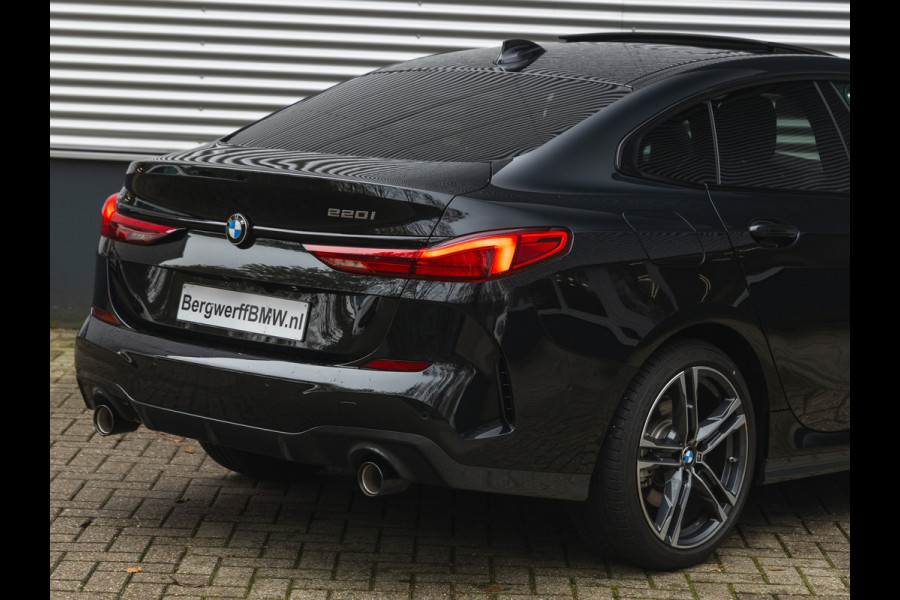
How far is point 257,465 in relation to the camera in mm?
4934

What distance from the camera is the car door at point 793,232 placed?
411 cm

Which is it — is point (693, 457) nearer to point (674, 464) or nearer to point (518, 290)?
point (674, 464)

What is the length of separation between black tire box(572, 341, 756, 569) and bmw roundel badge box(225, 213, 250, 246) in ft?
3.94

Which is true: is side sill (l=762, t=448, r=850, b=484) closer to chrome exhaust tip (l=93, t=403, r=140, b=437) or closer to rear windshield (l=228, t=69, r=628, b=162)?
rear windshield (l=228, t=69, r=628, b=162)

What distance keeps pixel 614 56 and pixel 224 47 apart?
430 cm

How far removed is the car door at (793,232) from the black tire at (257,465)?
1898mm

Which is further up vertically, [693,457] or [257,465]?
[693,457]

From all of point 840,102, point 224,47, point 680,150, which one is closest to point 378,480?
point 680,150

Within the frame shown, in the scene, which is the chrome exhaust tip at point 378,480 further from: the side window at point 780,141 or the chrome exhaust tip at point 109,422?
the side window at point 780,141

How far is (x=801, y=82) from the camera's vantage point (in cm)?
455

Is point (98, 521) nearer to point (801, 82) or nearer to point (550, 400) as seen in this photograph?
point (550, 400)

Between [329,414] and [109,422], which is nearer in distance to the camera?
[329,414]

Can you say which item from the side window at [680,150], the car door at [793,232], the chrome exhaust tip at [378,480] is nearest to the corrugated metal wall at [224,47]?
the car door at [793,232]
